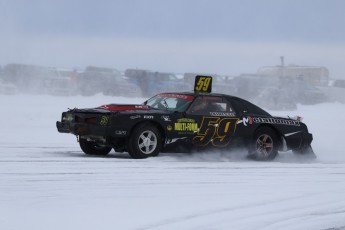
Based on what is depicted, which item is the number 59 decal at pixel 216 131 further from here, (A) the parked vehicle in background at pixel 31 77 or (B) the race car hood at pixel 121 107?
(A) the parked vehicle in background at pixel 31 77

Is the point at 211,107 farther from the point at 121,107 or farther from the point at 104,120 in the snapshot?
the point at 104,120

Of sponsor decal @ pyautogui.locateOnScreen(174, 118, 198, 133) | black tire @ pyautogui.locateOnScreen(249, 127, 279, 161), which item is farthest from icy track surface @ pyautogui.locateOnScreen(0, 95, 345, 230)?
sponsor decal @ pyautogui.locateOnScreen(174, 118, 198, 133)

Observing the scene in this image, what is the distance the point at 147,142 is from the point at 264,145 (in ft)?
7.71

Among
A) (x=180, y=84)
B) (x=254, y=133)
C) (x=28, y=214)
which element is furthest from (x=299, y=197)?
(x=180, y=84)

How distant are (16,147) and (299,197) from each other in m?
6.18

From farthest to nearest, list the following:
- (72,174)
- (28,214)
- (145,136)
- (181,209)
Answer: (145,136) < (72,174) < (181,209) < (28,214)

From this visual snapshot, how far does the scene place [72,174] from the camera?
921cm

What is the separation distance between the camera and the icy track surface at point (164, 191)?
6.60 metres

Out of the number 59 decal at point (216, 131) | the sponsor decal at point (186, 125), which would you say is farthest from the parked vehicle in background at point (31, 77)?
the sponsor decal at point (186, 125)

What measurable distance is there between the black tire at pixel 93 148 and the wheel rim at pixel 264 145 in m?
2.59

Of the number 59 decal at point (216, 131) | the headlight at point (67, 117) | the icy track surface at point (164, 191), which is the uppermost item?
the headlight at point (67, 117)

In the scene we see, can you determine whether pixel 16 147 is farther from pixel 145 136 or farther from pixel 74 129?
pixel 145 136

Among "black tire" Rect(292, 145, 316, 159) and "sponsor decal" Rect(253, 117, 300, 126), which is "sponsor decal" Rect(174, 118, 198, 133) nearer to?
"sponsor decal" Rect(253, 117, 300, 126)

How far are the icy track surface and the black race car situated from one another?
0.26m
